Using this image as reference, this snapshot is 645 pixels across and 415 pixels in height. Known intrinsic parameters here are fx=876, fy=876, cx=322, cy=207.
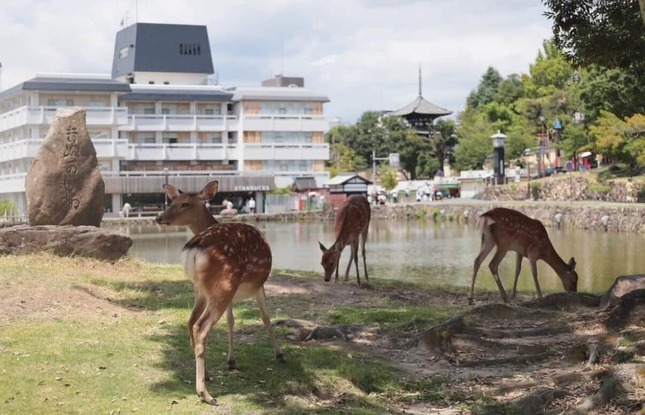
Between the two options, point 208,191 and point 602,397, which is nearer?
point 602,397

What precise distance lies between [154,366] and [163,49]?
65.9 meters

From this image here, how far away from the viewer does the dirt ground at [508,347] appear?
6.89 metres

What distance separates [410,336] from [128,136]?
53.7m

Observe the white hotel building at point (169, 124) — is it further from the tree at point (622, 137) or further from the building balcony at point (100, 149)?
the tree at point (622, 137)

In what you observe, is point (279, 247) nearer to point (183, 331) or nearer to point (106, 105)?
point (183, 331)

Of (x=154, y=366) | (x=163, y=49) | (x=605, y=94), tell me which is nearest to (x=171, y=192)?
(x=154, y=366)

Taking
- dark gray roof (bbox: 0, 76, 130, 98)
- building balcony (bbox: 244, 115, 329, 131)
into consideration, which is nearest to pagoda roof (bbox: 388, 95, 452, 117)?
building balcony (bbox: 244, 115, 329, 131)

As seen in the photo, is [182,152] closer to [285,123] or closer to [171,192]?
[285,123]

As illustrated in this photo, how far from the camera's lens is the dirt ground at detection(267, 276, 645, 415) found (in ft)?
22.5

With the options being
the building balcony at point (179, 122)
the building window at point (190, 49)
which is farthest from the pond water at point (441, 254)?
the building window at point (190, 49)

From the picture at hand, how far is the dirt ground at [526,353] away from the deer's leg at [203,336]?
63.9 inches

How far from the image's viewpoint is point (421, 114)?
7844 centimetres

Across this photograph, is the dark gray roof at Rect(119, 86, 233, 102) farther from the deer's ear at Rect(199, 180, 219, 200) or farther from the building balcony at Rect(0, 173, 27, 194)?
the deer's ear at Rect(199, 180, 219, 200)

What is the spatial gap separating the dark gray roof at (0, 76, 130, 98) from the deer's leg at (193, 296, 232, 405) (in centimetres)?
5101
